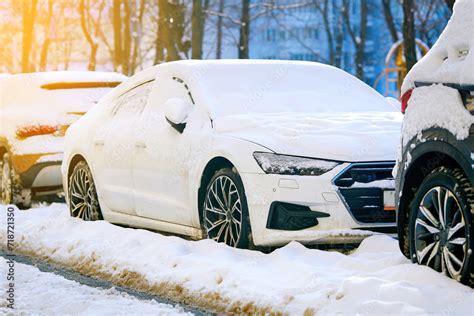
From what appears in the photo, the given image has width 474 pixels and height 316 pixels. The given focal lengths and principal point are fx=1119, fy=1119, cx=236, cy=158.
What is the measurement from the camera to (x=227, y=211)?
844 cm

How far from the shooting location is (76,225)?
10.4 meters

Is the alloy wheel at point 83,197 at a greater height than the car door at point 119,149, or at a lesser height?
lesser

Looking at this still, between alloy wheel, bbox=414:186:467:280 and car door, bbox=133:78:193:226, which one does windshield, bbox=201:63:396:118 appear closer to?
car door, bbox=133:78:193:226

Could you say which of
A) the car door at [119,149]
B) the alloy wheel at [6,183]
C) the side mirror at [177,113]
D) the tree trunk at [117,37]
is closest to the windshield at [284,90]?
the side mirror at [177,113]

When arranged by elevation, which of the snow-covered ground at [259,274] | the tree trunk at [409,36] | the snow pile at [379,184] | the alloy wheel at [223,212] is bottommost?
the snow-covered ground at [259,274]

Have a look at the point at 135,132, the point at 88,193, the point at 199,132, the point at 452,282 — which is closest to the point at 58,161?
the point at 88,193

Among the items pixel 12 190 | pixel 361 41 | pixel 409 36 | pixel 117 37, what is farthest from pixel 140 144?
pixel 361 41

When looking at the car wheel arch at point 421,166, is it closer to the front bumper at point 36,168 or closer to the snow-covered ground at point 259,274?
the snow-covered ground at point 259,274

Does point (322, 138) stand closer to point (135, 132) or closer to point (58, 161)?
point (135, 132)

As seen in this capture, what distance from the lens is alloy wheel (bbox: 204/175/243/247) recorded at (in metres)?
8.34

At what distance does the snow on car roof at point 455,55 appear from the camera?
6242 millimetres

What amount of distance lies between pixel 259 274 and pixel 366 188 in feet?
4.53

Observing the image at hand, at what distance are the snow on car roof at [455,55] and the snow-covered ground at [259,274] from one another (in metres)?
1.12

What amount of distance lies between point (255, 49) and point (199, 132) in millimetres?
109145
